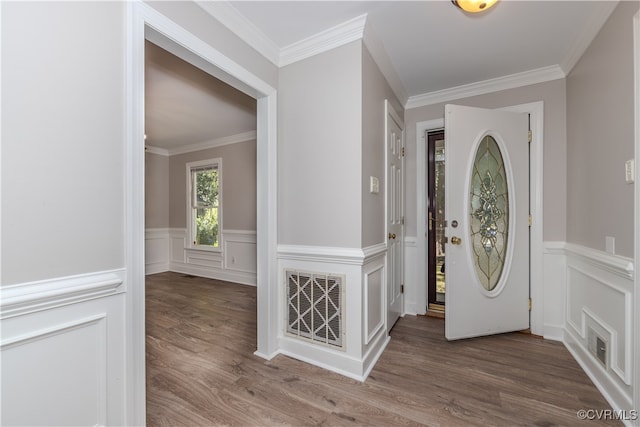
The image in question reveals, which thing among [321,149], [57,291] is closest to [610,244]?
[321,149]

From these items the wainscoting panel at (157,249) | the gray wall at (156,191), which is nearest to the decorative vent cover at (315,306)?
the wainscoting panel at (157,249)

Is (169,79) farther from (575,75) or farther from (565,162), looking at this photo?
(565,162)

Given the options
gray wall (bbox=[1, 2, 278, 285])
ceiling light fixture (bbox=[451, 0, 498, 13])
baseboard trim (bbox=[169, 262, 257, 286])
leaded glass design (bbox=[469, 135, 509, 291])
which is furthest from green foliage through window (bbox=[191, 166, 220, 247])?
ceiling light fixture (bbox=[451, 0, 498, 13])

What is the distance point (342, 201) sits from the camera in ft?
6.42

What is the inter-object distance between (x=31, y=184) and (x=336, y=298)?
1.73 m

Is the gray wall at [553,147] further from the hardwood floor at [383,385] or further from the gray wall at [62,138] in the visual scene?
the gray wall at [62,138]

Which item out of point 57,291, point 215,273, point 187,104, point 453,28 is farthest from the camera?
point 215,273

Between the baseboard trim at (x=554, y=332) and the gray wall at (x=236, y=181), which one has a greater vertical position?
the gray wall at (x=236, y=181)

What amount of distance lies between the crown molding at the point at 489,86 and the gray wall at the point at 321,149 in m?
1.48

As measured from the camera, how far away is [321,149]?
2045mm

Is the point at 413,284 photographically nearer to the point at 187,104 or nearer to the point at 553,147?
the point at 553,147

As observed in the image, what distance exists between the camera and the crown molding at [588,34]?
1708 millimetres

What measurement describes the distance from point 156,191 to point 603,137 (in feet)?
20.7

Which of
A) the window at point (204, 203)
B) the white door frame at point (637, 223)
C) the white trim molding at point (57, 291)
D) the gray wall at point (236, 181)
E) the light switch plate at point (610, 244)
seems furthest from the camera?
the window at point (204, 203)
